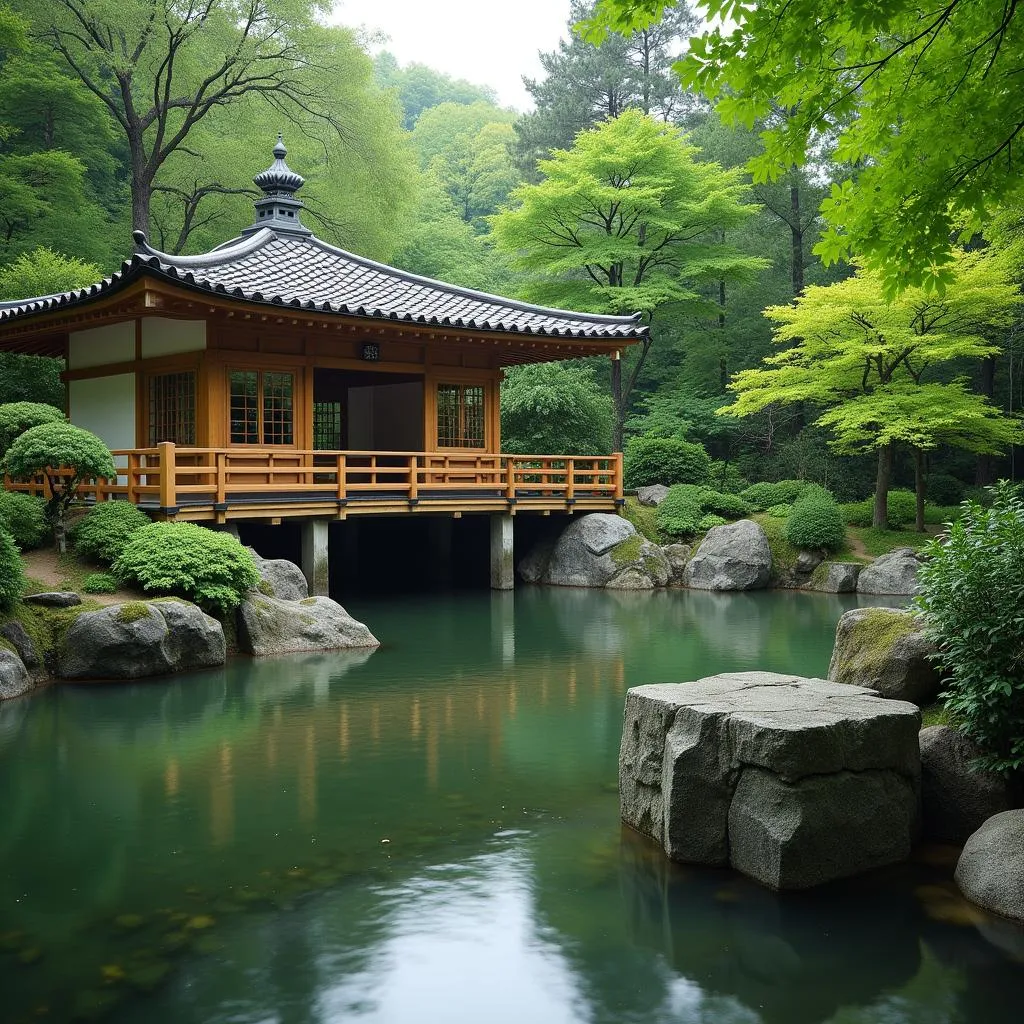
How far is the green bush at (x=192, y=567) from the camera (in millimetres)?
12680

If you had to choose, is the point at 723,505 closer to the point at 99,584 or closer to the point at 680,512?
the point at 680,512

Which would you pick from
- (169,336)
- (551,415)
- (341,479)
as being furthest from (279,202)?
(551,415)

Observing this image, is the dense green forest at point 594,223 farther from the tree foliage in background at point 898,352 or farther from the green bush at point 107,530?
the green bush at point 107,530

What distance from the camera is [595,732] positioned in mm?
9617

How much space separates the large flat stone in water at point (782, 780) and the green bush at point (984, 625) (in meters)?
0.42

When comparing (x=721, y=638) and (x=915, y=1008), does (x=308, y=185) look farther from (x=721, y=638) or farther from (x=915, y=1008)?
(x=915, y=1008)

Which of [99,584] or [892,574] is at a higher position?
[99,584]

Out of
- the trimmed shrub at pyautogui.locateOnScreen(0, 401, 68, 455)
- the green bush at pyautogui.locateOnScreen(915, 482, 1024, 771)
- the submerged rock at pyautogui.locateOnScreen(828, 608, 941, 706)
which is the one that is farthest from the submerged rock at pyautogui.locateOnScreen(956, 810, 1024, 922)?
the trimmed shrub at pyautogui.locateOnScreen(0, 401, 68, 455)

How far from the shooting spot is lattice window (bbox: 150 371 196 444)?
17656 mm

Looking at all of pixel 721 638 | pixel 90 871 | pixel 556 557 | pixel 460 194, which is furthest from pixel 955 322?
pixel 460 194

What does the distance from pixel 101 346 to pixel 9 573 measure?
913 cm

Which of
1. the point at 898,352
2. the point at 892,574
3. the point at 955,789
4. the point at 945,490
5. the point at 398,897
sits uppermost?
the point at 898,352

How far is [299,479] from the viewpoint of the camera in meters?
17.9

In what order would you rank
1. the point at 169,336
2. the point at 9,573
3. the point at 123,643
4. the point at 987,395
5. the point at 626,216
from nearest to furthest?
the point at 9,573
the point at 123,643
the point at 169,336
the point at 987,395
the point at 626,216
